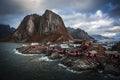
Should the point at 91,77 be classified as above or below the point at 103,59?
below

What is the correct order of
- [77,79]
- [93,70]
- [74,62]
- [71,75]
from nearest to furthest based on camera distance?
1. [77,79]
2. [71,75]
3. [93,70]
4. [74,62]

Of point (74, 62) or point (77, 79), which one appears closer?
point (77, 79)

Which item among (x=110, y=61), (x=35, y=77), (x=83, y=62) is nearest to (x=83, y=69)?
(x=83, y=62)

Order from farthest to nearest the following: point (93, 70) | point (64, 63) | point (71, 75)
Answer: point (64, 63) → point (93, 70) → point (71, 75)

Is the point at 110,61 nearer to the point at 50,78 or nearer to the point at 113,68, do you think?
the point at 113,68

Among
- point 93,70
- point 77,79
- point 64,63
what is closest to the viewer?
point 77,79

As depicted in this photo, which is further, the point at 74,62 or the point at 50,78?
the point at 74,62

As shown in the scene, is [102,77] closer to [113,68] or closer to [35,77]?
[113,68]

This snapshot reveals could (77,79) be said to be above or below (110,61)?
below

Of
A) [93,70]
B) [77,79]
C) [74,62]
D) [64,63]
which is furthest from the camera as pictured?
[64,63]

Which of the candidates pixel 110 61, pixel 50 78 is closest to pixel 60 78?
pixel 50 78
